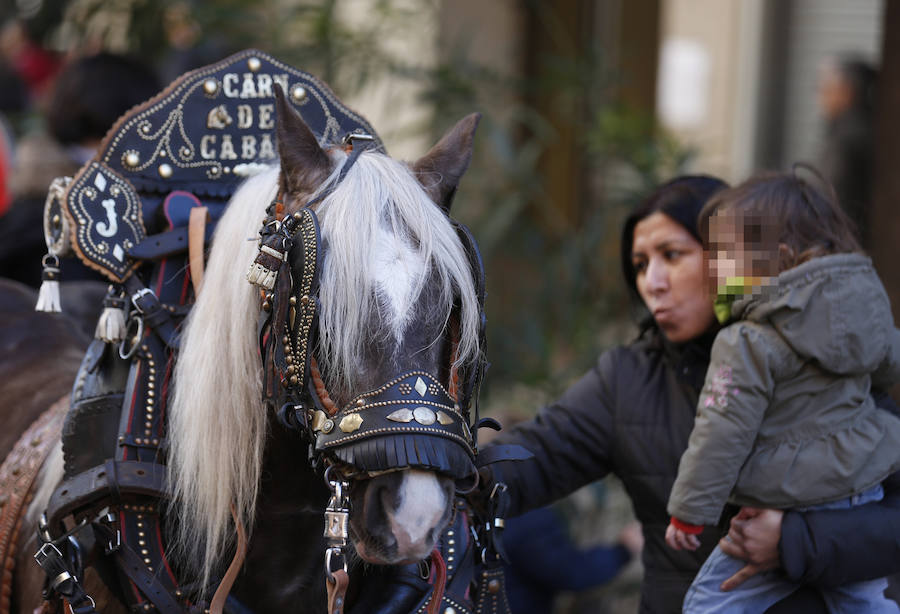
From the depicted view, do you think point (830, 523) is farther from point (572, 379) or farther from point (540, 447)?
point (572, 379)

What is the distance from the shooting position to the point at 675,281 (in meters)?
2.10

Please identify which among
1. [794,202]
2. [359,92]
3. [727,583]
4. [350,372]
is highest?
[359,92]

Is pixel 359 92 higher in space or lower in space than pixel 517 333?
higher

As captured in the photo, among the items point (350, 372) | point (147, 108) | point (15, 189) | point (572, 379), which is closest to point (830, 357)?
point (350, 372)

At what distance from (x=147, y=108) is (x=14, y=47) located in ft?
23.8

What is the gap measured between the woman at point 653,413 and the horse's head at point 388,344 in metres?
0.57

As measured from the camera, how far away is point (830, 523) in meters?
1.87

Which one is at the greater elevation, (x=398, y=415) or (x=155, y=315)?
(x=155, y=315)

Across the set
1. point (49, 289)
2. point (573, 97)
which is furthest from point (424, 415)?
point (573, 97)

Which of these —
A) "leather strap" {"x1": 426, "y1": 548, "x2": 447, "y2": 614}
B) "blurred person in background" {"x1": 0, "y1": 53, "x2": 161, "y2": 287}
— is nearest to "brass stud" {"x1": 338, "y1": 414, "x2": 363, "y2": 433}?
"leather strap" {"x1": 426, "y1": 548, "x2": 447, "y2": 614}

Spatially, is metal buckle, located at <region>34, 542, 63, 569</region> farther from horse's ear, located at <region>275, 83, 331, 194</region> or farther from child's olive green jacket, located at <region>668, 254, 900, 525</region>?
child's olive green jacket, located at <region>668, 254, 900, 525</region>

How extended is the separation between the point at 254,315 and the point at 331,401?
26cm

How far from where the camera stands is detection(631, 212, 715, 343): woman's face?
2.09 metres

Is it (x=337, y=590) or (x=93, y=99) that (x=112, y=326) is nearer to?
(x=337, y=590)
